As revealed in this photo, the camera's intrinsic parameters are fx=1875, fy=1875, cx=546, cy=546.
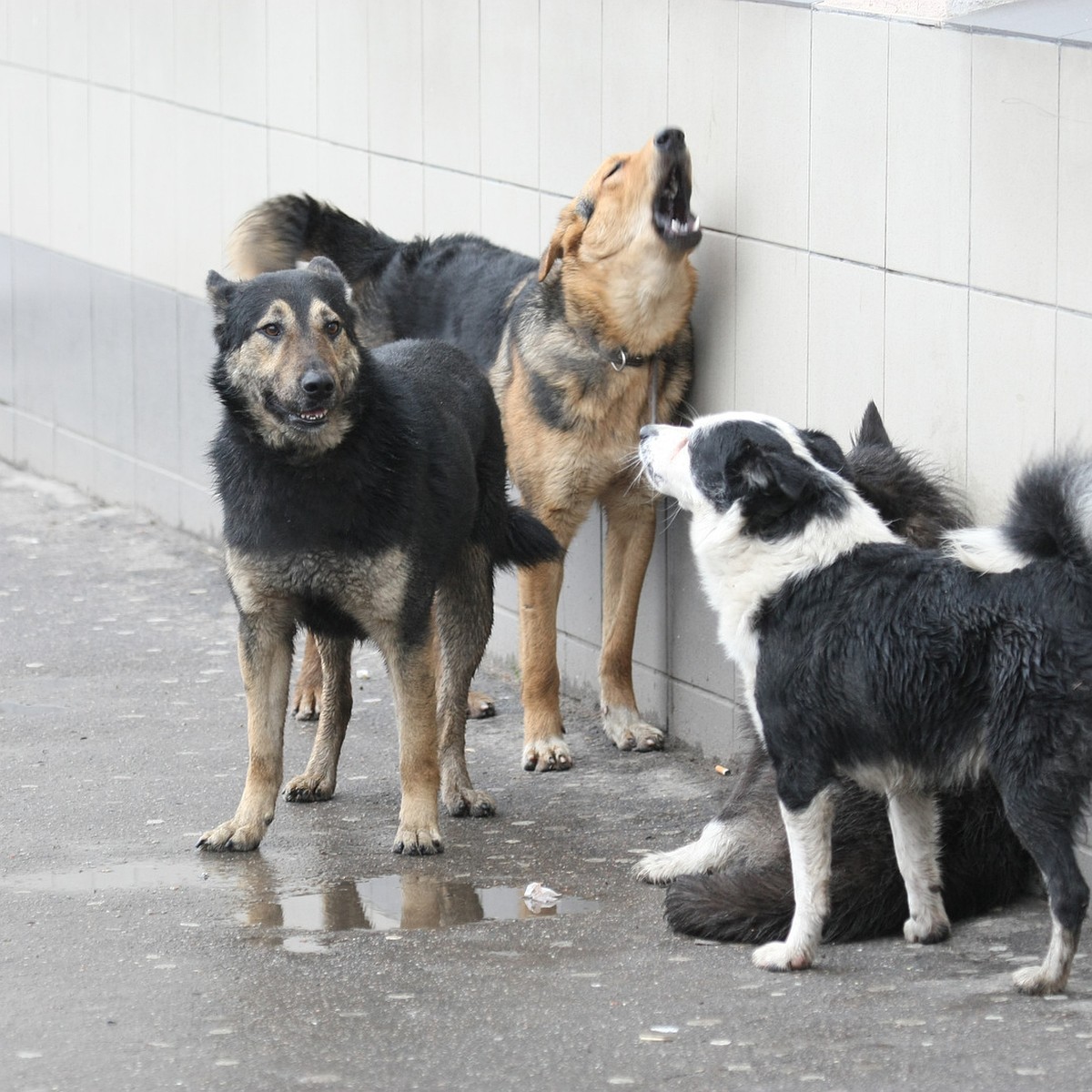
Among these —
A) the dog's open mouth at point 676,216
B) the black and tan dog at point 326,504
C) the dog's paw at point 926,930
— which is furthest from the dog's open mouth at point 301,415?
the dog's paw at point 926,930

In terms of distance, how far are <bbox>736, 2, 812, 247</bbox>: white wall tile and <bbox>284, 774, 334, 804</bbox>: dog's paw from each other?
95.2 inches

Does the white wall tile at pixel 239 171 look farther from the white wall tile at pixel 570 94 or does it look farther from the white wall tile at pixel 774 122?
the white wall tile at pixel 774 122

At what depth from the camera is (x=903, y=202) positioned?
5801mm

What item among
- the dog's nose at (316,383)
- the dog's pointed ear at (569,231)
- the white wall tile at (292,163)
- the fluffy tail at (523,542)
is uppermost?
the white wall tile at (292,163)

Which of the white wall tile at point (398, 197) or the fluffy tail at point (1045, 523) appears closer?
the fluffy tail at point (1045, 523)

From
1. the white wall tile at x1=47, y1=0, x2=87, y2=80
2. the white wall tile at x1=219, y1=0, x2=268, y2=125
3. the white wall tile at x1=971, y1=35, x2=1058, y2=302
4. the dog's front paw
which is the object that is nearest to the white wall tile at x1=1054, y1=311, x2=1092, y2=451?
the white wall tile at x1=971, y1=35, x2=1058, y2=302

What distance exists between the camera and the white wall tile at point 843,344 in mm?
5996

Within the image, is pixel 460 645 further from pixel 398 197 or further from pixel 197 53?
pixel 197 53

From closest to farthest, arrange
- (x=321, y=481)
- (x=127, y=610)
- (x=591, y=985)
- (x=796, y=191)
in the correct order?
(x=591, y=985)
(x=321, y=481)
(x=796, y=191)
(x=127, y=610)

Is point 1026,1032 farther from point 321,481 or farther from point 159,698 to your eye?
point 159,698

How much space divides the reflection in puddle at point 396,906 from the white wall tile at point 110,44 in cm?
615

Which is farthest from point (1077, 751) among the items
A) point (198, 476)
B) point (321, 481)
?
point (198, 476)

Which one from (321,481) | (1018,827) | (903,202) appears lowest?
(1018,827)

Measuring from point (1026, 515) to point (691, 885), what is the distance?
4.62ft
